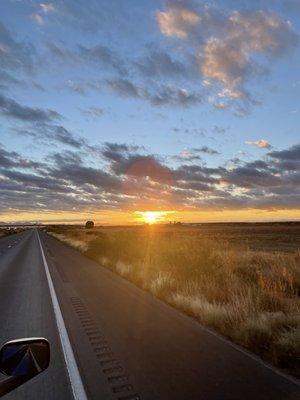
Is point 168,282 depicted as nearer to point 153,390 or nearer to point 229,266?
point 229,266

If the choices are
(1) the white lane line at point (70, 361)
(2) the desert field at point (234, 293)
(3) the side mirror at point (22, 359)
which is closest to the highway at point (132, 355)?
(1) the white lane line at point (70, 361)

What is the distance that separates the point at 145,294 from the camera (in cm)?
1351

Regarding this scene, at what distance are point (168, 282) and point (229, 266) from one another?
375 cm

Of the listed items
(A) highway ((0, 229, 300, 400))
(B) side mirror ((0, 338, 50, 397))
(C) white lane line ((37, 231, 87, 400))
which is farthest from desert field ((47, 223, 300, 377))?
(B) side mirror ((0, 338, 50, 397))

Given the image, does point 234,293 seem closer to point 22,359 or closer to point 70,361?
point 70,361

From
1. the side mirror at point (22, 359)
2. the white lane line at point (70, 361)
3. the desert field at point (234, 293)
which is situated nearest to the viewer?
the side mirror at point (22, 359)

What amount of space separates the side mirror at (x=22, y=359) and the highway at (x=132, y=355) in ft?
9.62

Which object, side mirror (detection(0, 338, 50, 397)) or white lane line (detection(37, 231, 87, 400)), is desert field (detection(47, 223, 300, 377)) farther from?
side mirror (detection(0, 338, 50, 397))

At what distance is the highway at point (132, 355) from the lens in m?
5.32

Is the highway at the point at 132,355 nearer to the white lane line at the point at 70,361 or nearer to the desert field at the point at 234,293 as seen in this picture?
the white lane line at the point at 70,361

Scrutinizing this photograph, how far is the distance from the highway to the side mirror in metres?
2.93

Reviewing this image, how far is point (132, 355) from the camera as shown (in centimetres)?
692

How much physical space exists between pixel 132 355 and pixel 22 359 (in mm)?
4775

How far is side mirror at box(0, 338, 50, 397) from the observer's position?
234cm
